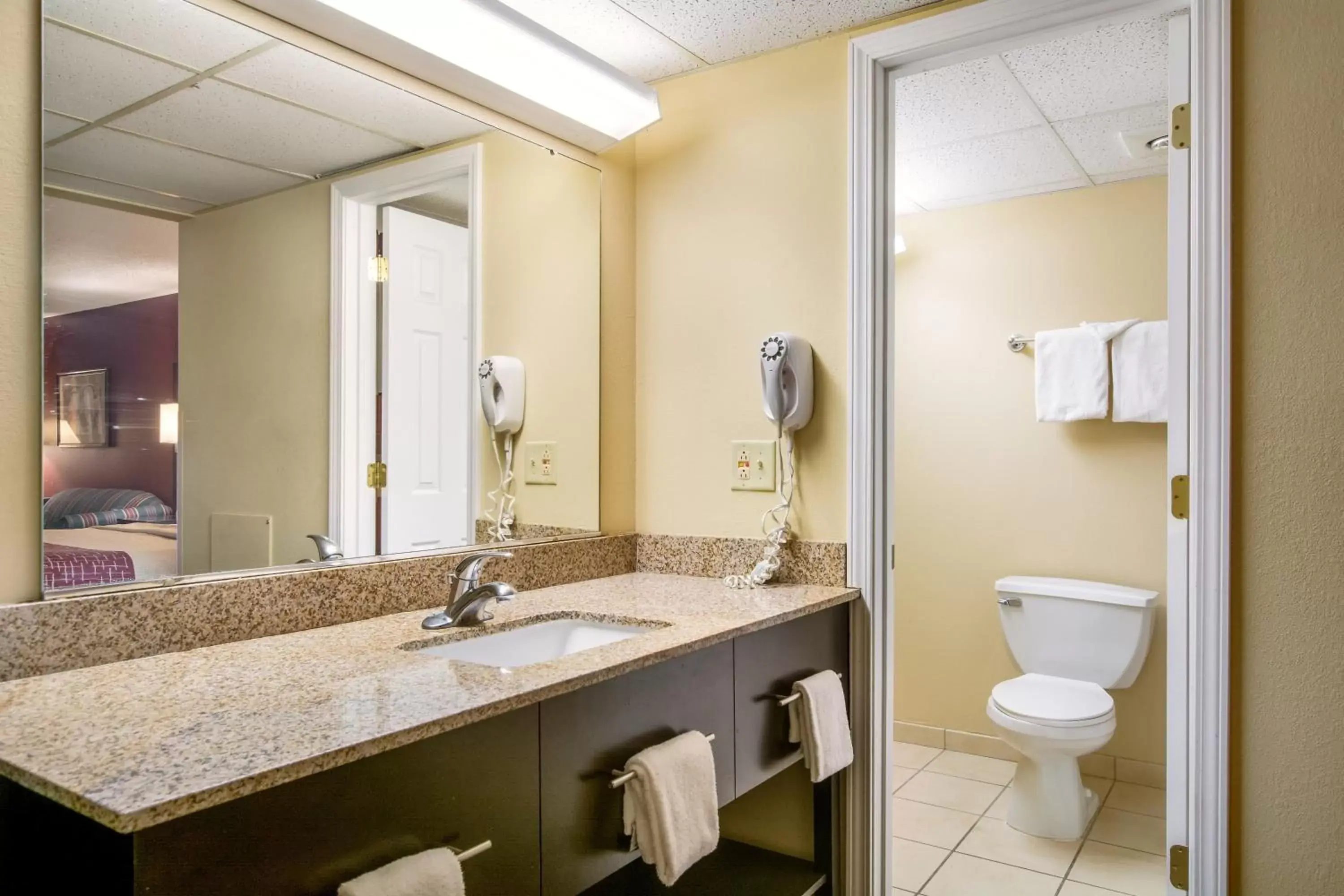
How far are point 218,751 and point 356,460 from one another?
2.78 ft

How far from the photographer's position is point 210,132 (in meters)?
1.41

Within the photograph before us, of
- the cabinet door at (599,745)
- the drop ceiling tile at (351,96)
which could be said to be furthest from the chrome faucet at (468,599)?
the drop ceiling tile at (351,96)

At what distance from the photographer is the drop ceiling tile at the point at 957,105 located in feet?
6.89

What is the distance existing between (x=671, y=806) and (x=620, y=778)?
0.10 metres

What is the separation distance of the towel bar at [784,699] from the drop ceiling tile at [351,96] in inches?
51.5

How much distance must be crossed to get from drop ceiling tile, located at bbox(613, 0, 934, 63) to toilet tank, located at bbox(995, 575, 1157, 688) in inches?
76.1

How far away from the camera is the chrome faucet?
1.50 meters

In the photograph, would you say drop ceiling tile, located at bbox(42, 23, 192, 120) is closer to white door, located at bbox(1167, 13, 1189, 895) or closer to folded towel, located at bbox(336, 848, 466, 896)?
folded towel, located at bbox(336, 848, 466, 896)

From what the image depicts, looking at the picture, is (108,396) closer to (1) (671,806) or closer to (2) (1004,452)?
(1) (671,806)

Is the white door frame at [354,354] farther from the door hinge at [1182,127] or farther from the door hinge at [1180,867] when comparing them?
the door hinge at [1180,867]

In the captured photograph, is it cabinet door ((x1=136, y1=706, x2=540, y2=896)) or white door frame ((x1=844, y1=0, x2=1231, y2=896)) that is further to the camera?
white door frame ((x1=844, y1=0, x2=1231, y2=896))

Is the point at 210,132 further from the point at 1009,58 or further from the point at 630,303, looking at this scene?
the point at 1009,58

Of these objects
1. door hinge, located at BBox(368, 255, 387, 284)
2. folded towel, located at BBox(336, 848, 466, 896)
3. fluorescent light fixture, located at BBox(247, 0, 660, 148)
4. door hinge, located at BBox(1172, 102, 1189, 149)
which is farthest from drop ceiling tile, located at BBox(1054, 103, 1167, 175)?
folded towel, located at BBox(336, 848, 466, 896)

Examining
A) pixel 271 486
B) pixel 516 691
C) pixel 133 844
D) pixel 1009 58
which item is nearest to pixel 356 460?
pixel 271 486
